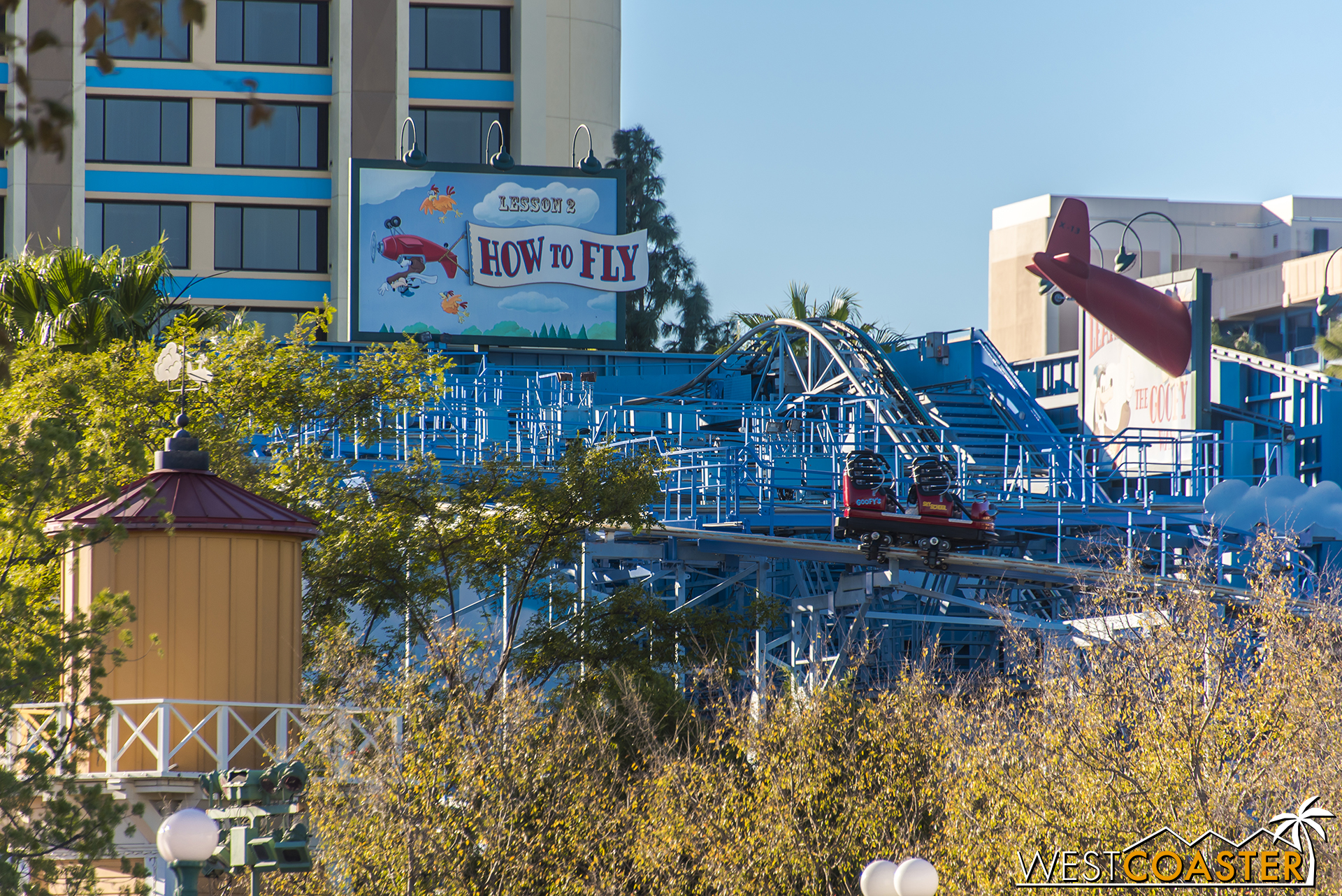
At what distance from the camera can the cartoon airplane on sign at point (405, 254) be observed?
1713 inches

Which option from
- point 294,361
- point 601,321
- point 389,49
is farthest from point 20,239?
point 294,361

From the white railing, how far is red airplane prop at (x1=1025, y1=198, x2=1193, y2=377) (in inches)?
732

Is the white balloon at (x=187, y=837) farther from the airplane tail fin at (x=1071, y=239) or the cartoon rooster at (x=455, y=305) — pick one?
the cartoon rooster at (x=455, y=305)

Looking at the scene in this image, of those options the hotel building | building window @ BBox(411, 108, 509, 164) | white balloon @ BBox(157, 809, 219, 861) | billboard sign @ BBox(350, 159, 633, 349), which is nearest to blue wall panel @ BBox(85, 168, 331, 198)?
the hotel building

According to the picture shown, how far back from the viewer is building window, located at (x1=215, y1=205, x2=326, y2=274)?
184 ft

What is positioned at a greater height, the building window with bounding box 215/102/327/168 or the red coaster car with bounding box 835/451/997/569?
the building window with bounding box 215/102/327/168

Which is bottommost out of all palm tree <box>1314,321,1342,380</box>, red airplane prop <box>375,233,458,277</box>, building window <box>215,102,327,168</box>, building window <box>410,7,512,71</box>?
palm tree <box>1314,321,1342,380</box>

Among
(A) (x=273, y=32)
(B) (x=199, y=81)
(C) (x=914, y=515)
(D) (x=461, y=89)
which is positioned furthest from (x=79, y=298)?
(A) (x=273, y=32)

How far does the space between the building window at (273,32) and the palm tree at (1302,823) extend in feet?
153

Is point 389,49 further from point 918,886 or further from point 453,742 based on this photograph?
point 918,886

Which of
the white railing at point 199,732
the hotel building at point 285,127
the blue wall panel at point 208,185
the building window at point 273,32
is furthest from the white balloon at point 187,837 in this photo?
the building window at point 273,32

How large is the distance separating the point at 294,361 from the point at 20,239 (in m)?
33.1

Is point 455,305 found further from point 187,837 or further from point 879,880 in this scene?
point 187,837

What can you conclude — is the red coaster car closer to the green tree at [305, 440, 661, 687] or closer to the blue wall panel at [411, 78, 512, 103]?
the green tree at [305, 440, 661, 687]
